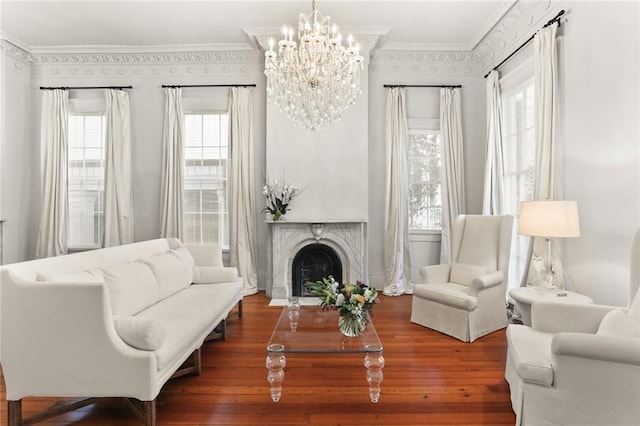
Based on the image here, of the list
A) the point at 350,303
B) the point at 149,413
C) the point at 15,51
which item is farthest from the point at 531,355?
the point at 15,51

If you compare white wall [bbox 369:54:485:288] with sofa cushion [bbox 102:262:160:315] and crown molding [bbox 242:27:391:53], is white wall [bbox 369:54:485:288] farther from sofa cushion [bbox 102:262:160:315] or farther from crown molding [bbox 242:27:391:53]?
sofa cushion [bbox 102:262:160:315]

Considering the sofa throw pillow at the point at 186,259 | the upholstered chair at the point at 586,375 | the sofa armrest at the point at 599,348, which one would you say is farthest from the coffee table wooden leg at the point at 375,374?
the sofa throw pillow at the point at 186,259

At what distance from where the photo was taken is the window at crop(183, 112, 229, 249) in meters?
5.16

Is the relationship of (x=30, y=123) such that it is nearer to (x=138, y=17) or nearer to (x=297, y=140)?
(x=138, y=17)

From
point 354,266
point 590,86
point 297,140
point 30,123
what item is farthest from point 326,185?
point 30,123

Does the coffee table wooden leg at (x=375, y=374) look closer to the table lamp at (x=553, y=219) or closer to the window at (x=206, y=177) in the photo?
the table lamp at (x=553, y=219)

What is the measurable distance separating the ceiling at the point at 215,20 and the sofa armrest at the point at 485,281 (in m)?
3.06

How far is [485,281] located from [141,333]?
2.86m

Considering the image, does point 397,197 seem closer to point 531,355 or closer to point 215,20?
point 531,355

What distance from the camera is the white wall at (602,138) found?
2.50 metres

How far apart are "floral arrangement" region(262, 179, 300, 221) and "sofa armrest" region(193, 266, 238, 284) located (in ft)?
3.89

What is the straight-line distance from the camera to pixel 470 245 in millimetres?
3785

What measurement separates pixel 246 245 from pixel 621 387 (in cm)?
420

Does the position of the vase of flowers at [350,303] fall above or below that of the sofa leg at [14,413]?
above
